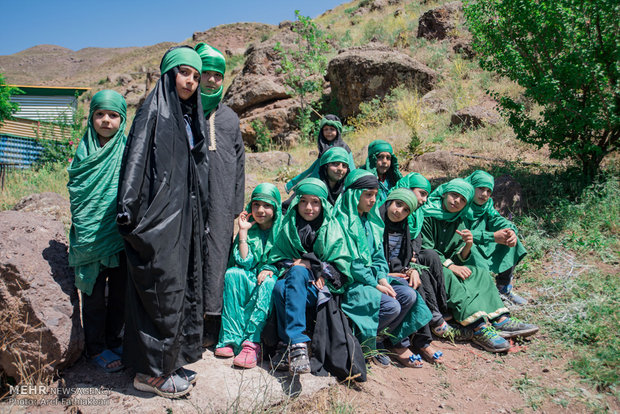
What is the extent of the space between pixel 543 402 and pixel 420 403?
91cm

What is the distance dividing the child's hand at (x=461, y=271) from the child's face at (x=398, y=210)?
0.69m

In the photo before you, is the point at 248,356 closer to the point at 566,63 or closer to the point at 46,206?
the point at 46,206

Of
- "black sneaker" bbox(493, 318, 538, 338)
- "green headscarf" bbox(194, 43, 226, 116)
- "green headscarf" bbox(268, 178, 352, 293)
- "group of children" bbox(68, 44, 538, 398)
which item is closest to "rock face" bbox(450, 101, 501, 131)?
"group of children" bbox(68, 44, 538, 398)

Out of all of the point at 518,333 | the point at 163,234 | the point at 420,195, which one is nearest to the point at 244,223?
the point at 163,234

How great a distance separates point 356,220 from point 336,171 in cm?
73

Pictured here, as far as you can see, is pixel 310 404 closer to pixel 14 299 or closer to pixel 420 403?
pixel 420 403

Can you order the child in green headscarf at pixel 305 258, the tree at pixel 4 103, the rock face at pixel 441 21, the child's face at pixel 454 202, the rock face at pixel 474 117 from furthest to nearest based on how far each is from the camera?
1. the rock face at pixel 441 21
2. the tree at pixel 4 103
3. the rock face at pixel 474 117
4. the child's face at pixel 454 202
5. the child in green headscarf at pixel 305 258

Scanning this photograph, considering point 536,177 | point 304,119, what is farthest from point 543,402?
point 304,119

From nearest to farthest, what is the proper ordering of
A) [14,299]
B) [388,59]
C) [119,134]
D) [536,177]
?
1. [14,299]
2. [119,134]
3. [536,177]
4. [388,59]

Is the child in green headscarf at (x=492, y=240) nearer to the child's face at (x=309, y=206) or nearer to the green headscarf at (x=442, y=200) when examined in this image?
the green headscarf at (x=442, y=200)

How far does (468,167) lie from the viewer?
674cm

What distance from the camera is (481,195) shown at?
154 inches

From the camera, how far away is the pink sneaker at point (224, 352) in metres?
2.71

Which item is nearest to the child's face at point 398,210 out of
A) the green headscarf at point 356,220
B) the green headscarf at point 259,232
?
the green headscarf at point 356,220
